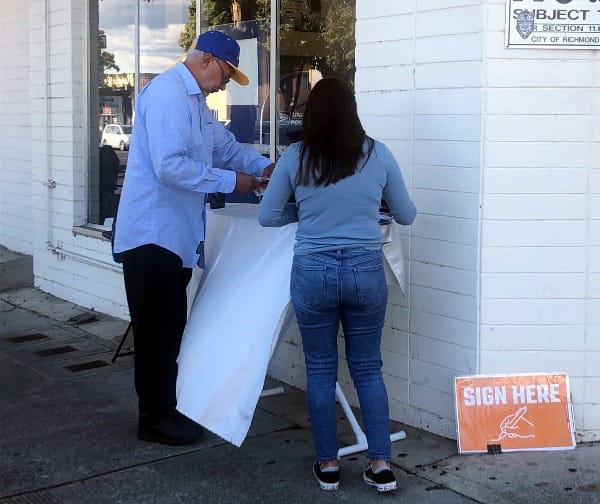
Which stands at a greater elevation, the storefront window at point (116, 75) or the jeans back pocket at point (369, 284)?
the storefront window at point (116, 75)

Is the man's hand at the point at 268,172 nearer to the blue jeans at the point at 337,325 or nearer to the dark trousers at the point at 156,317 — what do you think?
the dark trousers at the point at 156,317

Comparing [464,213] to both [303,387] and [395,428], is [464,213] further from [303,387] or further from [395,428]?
[303,387]

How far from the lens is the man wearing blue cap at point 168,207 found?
14.0 feet

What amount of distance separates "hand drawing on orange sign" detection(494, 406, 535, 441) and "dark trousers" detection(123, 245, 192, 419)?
1.65m

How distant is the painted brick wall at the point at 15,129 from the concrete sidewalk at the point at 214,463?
4549 mm

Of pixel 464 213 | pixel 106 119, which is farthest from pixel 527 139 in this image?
pixel 106 119

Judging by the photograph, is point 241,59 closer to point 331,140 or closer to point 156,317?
point 156,317

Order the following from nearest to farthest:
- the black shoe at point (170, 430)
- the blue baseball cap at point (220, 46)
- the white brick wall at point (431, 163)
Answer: the white brick wall at point (431, 163) < the blue baseball cap at point (220, 46) < the black shoe at point (170, 430)

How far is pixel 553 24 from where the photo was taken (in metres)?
4.17

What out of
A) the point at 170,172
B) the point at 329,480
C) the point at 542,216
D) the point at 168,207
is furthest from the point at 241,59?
the point at 329,480

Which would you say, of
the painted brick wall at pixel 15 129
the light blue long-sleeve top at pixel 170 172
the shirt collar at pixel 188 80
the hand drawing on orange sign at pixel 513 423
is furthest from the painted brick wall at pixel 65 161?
the hand drawing on orange sign at pixel 513 423

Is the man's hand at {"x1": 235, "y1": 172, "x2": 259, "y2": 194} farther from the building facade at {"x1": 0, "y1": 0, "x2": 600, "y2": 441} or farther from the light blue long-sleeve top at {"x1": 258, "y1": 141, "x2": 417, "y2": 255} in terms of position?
the building facade at {"x1": 0, "y1": 0, "x2": 600, "y2": 441}

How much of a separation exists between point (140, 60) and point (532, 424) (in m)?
4.60

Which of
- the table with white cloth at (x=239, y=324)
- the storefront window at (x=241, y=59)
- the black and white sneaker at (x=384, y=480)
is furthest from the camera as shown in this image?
the storefront window at (x=241, y=59)
